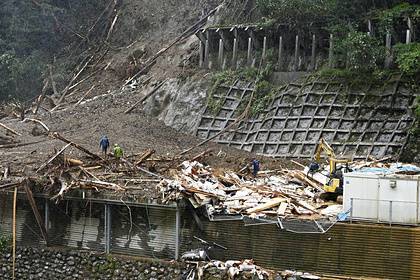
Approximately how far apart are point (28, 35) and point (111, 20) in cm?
583

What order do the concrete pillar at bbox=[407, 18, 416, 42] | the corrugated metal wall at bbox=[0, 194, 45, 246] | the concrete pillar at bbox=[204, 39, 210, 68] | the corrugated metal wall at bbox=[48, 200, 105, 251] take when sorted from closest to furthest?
the corrugated metal wall at bbox=[48, 200, 105, 251] → the corrugated metal wall at bbox=[0, 194, 45, 246] → the concrete pillar at bbox=[407, 18, 416, 42] → the concrete pillar at bbox=[204, 39, 210, 68]

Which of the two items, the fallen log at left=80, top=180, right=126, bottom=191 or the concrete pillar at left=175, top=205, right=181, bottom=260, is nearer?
the concrete pillar at left=175, top=205, right=181, bottom=260

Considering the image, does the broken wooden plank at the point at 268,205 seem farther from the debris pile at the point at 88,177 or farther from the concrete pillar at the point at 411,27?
the concrete pillar at the point at 411,27

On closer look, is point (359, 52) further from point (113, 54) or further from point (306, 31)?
point (113, 54)

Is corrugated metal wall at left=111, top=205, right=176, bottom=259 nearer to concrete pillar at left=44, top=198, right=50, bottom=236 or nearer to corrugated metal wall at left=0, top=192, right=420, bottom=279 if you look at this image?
corrugated metal wall at left=0, top=192, right=420, bottom=279

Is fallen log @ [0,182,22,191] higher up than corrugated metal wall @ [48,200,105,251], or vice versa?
fallen log @ [0,182,22,191]

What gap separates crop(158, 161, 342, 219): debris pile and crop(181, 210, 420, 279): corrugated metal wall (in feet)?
2.06

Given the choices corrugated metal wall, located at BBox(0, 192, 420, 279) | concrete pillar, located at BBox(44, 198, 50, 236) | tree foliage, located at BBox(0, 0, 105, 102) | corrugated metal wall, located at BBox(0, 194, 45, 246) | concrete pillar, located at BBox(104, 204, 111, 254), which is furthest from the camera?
tree foliage, located at BBox(0, 0, 105, 102)

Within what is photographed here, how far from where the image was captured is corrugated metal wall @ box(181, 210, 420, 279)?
15.5 m

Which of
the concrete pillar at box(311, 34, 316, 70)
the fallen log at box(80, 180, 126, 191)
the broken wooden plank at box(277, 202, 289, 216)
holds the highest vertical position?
the concrete pillar at box(311, 34, 316, 70)

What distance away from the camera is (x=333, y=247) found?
16.1 m

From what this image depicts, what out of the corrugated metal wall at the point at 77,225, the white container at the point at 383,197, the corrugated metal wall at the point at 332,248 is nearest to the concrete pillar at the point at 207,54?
the corrugated metal wall at the point at 77,225

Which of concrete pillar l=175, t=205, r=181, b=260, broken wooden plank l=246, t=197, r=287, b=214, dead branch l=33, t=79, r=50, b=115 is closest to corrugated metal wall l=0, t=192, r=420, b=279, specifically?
concrete pillar l=175, t=205, r=181, b=260

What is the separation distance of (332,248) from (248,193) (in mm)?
4021
